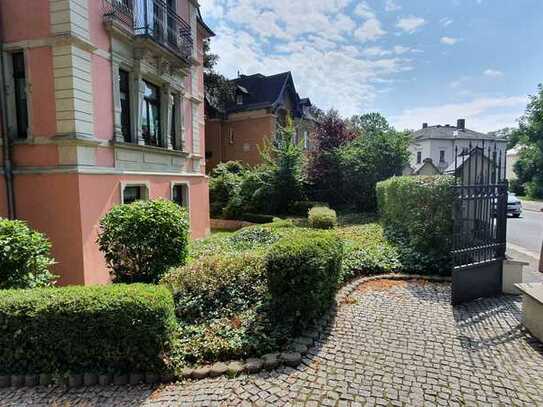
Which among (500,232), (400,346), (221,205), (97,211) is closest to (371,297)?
(400,346)

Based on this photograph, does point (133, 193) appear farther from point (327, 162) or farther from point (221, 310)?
point (327, 162)

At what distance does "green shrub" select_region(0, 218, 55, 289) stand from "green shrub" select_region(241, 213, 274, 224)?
10781mm

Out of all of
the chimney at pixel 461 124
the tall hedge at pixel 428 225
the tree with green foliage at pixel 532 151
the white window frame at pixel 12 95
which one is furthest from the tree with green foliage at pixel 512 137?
the white window frame at pixel 12 95

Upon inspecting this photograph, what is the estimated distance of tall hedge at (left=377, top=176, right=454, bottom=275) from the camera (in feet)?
21.3

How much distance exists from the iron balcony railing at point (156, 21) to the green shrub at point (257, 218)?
789cm

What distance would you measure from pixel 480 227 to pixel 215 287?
455 centimetres

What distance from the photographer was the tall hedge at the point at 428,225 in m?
6.48

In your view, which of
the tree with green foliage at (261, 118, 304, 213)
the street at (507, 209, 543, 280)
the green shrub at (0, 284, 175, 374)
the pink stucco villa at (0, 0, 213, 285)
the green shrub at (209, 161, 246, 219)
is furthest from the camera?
the green shrub at (209, 161, 246, 219)

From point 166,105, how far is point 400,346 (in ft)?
31.8

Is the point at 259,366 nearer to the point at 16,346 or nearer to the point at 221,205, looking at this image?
the point at 16,346

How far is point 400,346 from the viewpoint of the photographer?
3.76 metres

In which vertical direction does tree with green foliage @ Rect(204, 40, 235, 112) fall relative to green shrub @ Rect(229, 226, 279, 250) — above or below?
above

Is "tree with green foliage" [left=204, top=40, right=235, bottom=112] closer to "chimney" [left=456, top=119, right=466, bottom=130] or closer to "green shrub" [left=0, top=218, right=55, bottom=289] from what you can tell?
"green shrub" [left=0, top=218, right=55, bottom=289]

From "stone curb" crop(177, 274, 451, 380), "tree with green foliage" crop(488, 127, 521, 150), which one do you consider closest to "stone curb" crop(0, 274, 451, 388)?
"stone curb" crop(177, 274, 451, 380)
